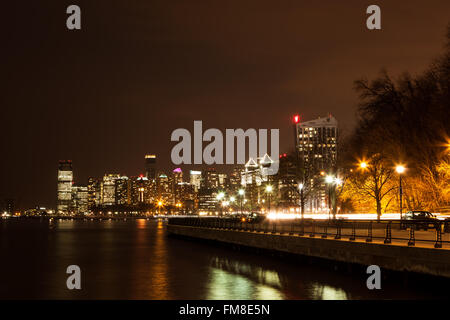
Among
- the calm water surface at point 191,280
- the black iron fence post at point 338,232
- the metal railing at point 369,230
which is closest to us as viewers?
the metal railing at point 369,230

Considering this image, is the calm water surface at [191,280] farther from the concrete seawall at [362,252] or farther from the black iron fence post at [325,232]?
the black iron fence post at [325,232]

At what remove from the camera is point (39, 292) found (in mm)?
40188

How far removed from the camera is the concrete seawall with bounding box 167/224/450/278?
29.5 m

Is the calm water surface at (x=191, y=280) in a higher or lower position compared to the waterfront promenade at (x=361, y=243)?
lower

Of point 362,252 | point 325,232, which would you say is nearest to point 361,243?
point 362,252

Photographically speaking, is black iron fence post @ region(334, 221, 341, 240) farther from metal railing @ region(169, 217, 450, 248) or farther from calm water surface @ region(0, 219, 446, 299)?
calm water surface @ region(0, 219, 446, 299)

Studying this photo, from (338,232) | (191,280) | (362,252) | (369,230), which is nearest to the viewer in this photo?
(362,252)

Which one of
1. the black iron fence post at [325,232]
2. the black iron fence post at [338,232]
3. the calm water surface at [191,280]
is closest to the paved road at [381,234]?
the black iron fence post at [325,232]

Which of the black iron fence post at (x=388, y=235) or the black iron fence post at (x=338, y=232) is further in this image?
the black iron fence post at (x=338, y=232)

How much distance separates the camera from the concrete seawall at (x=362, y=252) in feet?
96.9

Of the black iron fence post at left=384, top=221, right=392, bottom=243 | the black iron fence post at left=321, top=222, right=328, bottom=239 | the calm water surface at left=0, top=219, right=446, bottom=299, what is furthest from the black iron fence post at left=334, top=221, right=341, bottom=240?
the black iron fence post at left=384, top=221, right=392, bottom=243

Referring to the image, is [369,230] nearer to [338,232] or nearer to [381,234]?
[381,234]

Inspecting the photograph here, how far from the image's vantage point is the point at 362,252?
36.2 metres
